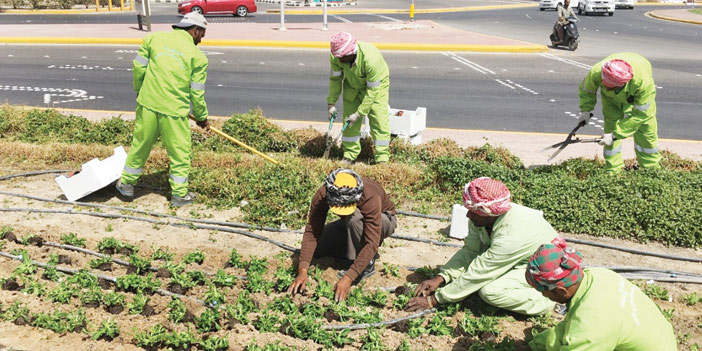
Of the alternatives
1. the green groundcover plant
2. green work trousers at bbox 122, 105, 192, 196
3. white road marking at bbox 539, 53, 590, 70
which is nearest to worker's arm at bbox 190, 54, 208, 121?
green work trousers at bbox 122, 105, 192, 196

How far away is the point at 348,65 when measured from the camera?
7.64m

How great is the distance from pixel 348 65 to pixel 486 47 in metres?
12.1

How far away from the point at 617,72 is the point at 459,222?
7.86 feet

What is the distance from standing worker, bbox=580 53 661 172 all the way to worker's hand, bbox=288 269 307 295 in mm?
4033

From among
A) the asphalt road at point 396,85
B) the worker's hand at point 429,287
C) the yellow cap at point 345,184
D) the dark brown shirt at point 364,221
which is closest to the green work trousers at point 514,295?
the worker's hand at point 429,287

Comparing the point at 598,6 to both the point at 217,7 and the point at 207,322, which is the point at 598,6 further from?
the point at 207,322

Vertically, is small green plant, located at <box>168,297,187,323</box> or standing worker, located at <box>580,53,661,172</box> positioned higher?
standing worker, located at <box>580,53,661,172</box>

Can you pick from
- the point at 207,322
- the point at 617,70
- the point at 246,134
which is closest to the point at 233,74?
the point at 246,134

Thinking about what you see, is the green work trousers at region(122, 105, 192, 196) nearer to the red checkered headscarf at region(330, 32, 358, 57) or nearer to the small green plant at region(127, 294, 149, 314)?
the red checkered headscarf at region(330, 32, 358, 57)

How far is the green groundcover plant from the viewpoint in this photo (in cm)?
636

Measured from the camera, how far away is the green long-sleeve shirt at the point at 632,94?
6871 mm

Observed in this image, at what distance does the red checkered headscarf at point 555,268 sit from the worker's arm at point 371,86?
176 inches

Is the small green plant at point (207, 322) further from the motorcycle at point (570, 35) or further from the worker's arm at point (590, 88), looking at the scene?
the motorcycle at point (570, 35)

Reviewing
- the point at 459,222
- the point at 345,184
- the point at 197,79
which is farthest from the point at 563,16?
the point at 345,184
